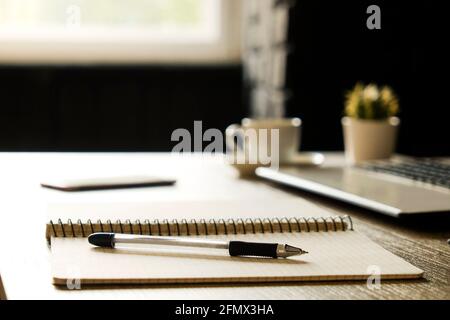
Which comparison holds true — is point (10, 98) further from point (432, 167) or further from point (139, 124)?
point (432, 167)

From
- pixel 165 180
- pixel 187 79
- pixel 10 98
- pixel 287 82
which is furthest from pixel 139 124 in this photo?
pixel 165 180

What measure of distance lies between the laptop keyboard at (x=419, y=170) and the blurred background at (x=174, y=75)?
1.04 m

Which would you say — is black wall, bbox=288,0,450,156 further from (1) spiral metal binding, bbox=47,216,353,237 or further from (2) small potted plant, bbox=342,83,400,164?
(1) spiral metal binding, bbox=47,216,353,237

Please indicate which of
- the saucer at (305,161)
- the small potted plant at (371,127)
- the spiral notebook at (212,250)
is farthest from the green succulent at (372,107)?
the spiral notebook at (212,250)

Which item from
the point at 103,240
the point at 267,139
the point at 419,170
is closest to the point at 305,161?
the point at 267,139

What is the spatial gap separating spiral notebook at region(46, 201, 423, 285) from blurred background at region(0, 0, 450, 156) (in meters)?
1.46

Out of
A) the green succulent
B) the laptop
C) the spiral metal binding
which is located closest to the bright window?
the green succulent

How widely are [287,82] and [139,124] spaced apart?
71 cm

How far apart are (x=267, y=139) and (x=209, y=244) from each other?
690 mm

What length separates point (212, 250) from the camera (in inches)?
26.0

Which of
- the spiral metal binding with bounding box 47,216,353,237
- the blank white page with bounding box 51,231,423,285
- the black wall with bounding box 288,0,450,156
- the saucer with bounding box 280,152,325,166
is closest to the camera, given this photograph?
the blank white page with bounding box 51,231,423,285

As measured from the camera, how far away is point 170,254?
645 millimetres

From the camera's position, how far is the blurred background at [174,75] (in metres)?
2.27

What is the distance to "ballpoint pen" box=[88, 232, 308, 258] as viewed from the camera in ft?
2.08
